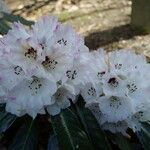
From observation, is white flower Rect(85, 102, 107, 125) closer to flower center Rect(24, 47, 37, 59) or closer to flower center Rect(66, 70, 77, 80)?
flower center Rect(66, 70, 77, 80)

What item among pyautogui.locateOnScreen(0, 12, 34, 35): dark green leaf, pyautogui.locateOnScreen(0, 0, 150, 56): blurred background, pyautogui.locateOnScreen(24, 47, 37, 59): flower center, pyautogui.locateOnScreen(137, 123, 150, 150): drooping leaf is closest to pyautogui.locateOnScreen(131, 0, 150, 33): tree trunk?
pyautogui.locateOnScreen(0, 0, 150, 56): blurred background

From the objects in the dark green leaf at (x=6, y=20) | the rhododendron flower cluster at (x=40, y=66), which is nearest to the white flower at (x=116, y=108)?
the rhododendron flower cluster at (x=40, y=66)

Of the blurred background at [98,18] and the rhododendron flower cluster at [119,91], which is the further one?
the blurred background at [98,18]

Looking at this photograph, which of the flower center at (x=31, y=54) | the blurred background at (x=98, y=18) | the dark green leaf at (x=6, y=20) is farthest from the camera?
the blurred background at (x=98, y=18)

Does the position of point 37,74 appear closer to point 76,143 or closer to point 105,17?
point 76,143

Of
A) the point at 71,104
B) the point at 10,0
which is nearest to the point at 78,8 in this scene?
the point at 10,0

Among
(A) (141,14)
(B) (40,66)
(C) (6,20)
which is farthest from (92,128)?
(A) (141,14)

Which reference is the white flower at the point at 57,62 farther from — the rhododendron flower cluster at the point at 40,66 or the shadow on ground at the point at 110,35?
the shadow on ground at the point at 110,35
